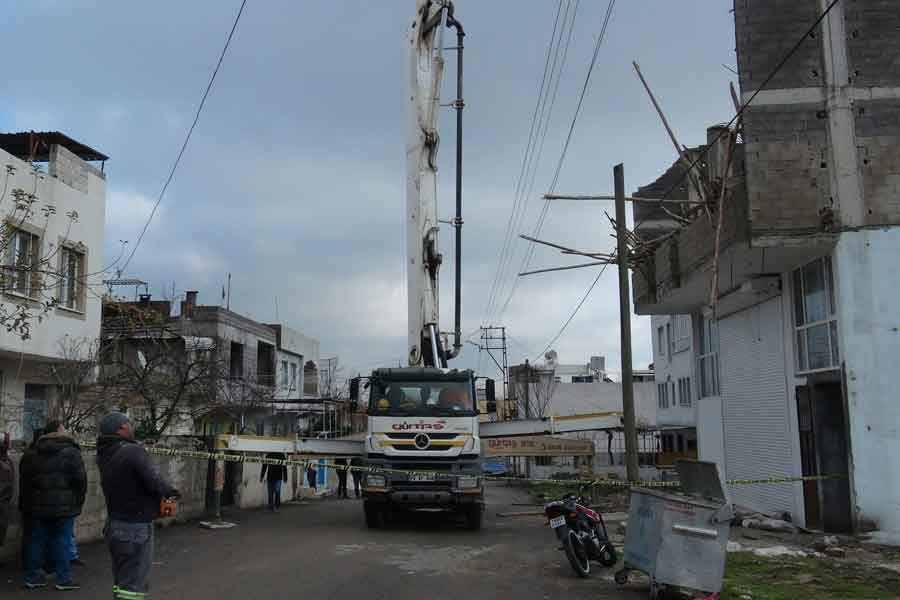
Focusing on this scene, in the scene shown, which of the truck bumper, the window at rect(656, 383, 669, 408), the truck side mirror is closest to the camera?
the truck bumper

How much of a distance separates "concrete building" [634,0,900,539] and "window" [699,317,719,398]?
3.86m

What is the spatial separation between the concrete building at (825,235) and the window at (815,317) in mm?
35

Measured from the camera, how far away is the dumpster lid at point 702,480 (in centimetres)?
852

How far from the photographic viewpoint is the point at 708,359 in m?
20.9

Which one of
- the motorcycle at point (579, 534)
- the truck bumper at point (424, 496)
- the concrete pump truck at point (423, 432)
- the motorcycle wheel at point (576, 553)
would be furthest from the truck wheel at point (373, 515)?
the motorcycle wheel at point (576, 553)

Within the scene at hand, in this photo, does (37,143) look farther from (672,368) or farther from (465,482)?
(672,368)

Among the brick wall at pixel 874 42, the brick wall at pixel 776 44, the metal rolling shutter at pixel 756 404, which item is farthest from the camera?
the metal rolling shutter at pixel 756 404

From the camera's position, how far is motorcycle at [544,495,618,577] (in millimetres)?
10133

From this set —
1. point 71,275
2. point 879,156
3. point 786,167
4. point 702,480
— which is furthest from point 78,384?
point 879,156

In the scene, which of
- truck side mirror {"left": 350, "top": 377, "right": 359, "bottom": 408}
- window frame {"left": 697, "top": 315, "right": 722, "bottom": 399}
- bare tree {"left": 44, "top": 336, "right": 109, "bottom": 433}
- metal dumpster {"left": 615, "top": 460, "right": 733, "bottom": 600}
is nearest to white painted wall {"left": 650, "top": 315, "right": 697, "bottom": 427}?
window frame {"left": 697, "top": 315, "right": 722, "bottom": 399}

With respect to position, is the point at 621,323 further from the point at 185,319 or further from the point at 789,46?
the point at 185,319

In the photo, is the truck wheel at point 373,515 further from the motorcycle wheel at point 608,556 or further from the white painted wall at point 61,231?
the white painted wall at point 61,231

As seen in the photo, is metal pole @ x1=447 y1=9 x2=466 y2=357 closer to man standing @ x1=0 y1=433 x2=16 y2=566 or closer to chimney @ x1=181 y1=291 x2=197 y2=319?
man standing @ x1=0 y1=433 x2=16 y2=566

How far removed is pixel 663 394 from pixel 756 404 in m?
29.0
